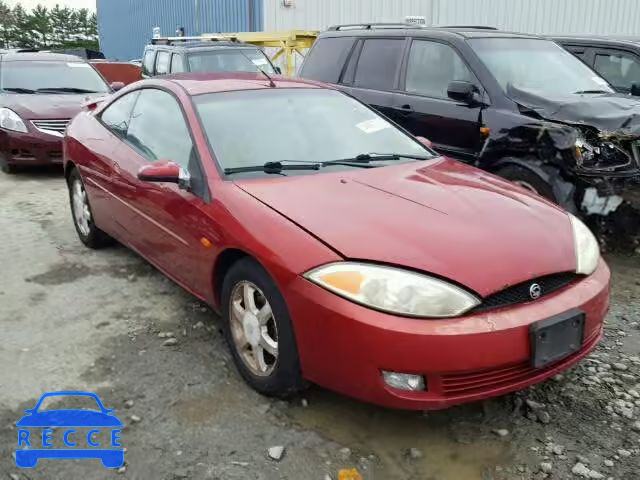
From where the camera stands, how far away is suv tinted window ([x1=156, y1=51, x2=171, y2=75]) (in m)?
11.6

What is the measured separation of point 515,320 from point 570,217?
0.96 m

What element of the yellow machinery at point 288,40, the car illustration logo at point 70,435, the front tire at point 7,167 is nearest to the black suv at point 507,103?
the car illustration logo at point 70,435

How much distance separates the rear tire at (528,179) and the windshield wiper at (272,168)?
1.96 m

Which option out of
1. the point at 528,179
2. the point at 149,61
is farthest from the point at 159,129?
the point at 149,61

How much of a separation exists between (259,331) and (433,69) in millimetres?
3652

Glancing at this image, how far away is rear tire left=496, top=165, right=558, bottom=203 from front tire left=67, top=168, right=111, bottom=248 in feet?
10.5

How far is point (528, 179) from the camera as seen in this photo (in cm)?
483

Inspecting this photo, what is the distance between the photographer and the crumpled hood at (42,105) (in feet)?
26.2

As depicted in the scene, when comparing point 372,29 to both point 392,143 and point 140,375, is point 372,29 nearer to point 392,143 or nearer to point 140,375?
point 392,143

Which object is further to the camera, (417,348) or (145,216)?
(145,216)

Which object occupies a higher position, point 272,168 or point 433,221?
point 272,168

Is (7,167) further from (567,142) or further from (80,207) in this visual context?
(567,142)

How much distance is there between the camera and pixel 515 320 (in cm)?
250

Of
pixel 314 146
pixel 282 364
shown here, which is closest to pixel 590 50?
pixel 314 146
